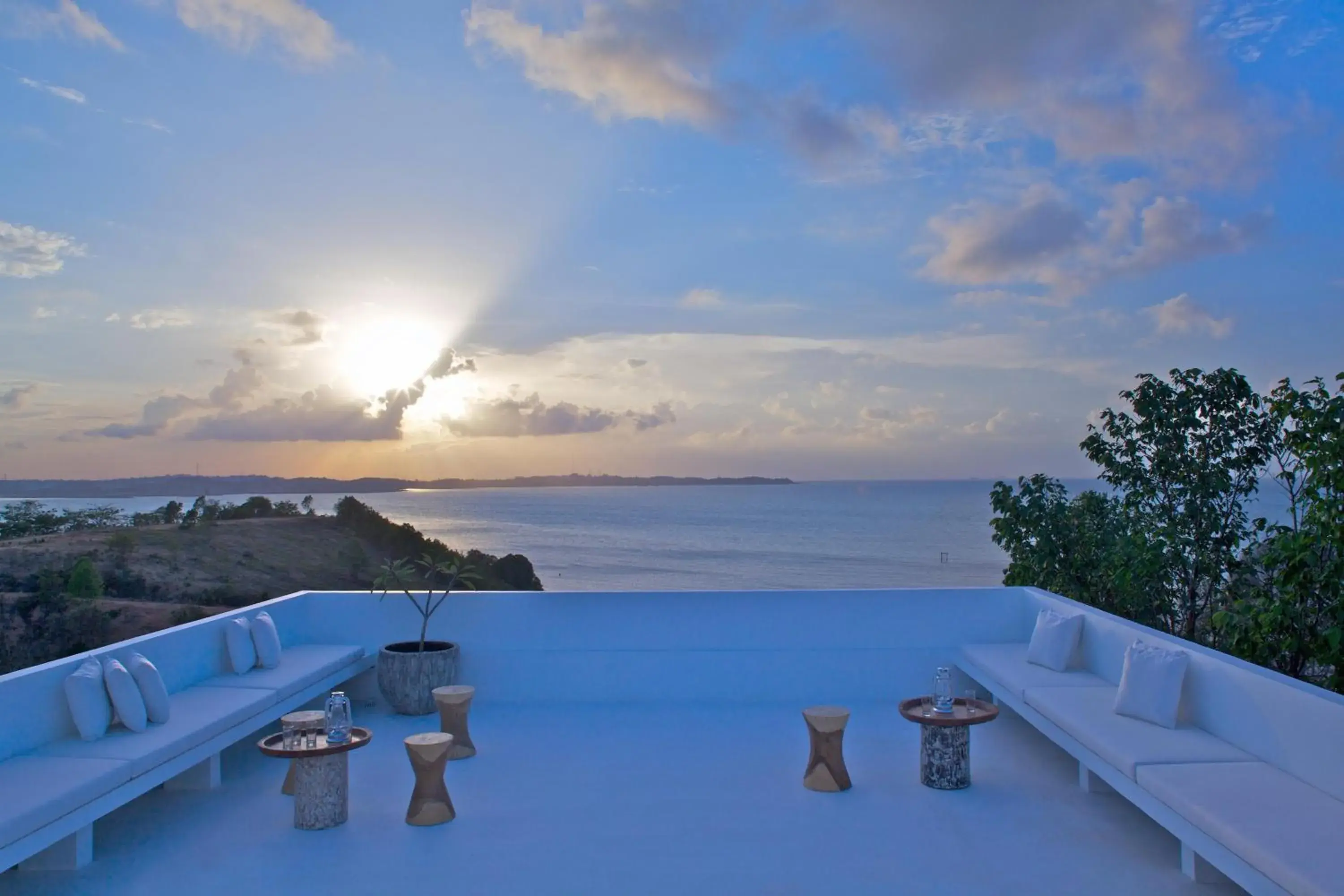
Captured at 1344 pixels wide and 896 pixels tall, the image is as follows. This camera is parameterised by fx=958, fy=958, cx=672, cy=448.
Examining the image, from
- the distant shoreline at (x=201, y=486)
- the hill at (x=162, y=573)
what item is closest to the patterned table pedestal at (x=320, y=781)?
the hill at (x=162, y=573)

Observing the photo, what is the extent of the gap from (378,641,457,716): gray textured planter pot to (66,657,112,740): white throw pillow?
80.8 inches

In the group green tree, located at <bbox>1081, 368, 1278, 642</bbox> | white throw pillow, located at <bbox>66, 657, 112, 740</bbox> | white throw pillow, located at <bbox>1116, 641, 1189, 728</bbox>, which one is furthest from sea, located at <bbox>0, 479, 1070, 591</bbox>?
white throw pillow, located at <bbox>1116, 641, 1189, 728</bbox>

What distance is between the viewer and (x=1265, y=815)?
2951mm

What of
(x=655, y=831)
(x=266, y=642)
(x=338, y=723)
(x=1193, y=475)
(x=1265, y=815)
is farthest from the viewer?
(x=1193, y=475)

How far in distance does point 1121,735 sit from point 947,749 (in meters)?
0.78

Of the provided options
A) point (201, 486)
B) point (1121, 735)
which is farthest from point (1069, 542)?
point (201, 486)

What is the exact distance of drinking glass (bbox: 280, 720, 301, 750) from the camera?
3879 mm

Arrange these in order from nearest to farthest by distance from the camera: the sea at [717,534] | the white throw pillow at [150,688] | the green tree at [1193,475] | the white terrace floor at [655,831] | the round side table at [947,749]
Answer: the white terrace floor at [655,831] → the white throw pillow at [150,688] → the round side table at [947,749] → the green tree at [1193,475] → the sea at [717,534]

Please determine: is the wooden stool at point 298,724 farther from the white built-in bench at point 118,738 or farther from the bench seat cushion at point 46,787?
the bench seat cushion at point 46,787

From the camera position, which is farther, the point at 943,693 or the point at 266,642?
the point at 266,642

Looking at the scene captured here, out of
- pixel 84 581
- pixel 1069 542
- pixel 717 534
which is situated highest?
pixel 1069 542

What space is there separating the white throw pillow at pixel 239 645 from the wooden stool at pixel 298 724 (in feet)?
3.43

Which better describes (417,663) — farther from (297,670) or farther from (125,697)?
(125,697)

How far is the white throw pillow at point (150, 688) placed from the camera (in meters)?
4.14
